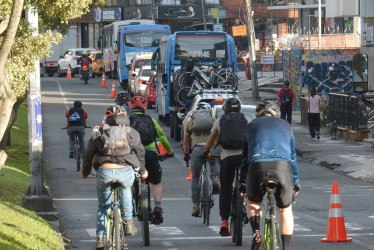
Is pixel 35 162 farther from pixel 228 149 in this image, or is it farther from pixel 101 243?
pixel 101 243

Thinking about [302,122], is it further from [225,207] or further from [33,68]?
[225,207]

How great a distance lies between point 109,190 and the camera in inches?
395

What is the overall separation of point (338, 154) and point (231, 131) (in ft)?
47.2

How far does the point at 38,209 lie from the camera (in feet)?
48.0

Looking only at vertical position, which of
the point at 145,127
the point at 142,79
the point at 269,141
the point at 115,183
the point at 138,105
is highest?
the point at 138,105

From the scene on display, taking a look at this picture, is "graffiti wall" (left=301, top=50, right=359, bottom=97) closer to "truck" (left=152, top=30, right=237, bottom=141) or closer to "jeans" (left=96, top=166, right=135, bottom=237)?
"truck" (left=152, top=30, right=237, bottom=141)

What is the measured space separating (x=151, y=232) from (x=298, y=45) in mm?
28068

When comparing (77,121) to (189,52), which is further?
(189,52)

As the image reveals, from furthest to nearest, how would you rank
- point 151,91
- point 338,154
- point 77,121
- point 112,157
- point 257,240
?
point 151,91, point 338,154, point 77,121, point 112,157, point 257,240

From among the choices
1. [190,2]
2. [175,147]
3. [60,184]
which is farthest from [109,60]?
[60,184]

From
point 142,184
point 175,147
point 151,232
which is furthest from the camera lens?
point 175,147

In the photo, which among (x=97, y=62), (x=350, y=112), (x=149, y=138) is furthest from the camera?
(x=97, y=62)

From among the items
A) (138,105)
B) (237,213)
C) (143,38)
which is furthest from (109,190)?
(143,38)

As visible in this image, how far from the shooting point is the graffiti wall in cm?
3850
